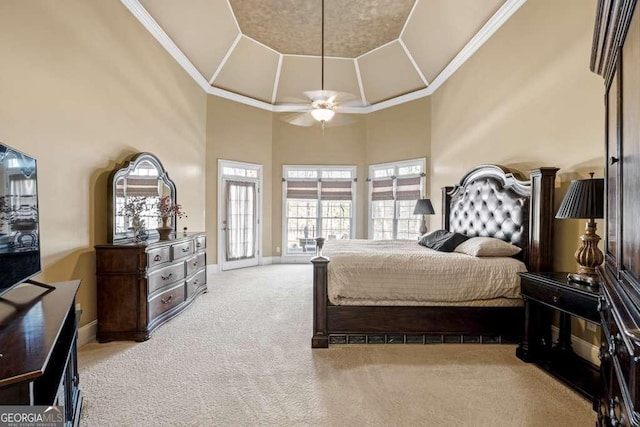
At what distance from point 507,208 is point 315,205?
4.32m

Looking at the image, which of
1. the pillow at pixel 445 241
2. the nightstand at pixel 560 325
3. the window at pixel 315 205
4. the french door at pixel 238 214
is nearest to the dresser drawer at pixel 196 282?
the french door at pixel 238 214

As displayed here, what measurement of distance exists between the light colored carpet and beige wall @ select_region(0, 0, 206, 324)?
3.35 ft

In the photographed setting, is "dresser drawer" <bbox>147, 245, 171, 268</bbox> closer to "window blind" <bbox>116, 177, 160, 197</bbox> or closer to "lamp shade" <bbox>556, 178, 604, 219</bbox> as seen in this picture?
"window blind" <bbox>116, 177, 160, 197</bbox>

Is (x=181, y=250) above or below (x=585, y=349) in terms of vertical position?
above

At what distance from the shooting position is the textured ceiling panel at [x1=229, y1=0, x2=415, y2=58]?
15.1 ft

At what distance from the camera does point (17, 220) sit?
164cm

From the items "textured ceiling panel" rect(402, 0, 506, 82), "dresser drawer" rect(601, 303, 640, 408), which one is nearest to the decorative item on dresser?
"dresser drawer" rect(601, 303, 640, 408)

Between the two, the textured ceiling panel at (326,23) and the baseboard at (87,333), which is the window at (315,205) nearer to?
the textured ceiling panel at (326,23)

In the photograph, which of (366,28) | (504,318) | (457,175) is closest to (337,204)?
(457,175)

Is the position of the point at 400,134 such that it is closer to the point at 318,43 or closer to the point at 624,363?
the point at 318,43

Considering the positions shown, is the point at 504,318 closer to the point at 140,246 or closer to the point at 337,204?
the point at 140,246

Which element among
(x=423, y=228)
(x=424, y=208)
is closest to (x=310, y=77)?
(x=424, y=208)

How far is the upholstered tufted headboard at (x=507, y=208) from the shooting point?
2.96 metres

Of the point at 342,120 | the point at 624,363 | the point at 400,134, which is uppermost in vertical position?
the point at 342,120
